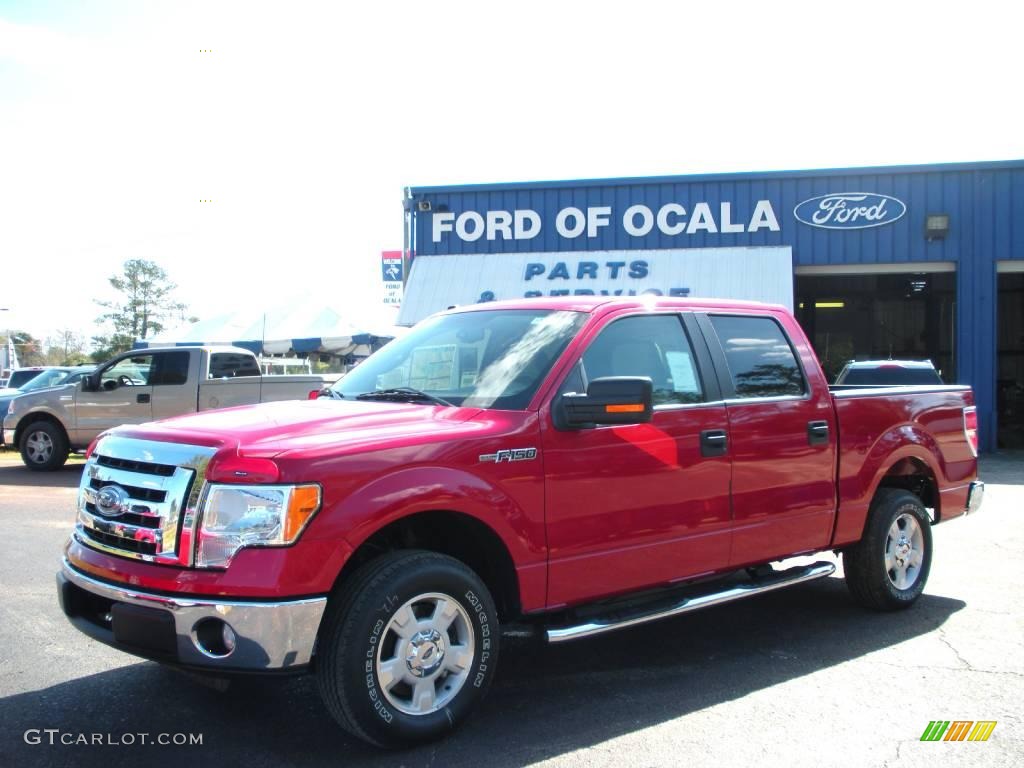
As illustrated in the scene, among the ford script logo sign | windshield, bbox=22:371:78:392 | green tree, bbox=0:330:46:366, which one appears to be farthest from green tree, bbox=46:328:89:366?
the ford script logo sign

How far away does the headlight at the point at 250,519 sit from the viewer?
348 cm

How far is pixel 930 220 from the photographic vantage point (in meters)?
18.2

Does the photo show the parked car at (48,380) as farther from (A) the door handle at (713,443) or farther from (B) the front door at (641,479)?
(A) the door handle at (713,443)

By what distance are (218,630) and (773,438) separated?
316 cm

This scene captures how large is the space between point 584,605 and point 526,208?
16.6 metres

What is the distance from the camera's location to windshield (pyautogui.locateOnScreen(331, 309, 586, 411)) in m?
4.45

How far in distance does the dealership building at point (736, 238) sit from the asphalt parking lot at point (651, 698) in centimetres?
1178

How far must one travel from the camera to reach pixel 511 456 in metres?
4.07

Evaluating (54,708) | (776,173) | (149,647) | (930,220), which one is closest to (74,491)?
(54,708)

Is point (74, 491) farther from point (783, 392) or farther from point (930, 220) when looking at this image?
point (930, 220)

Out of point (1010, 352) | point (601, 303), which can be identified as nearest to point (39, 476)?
point (601, 303)

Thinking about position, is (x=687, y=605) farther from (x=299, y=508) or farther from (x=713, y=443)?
(x=299, y=508)

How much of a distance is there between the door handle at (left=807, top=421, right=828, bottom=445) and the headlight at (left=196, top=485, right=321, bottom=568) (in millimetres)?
3124

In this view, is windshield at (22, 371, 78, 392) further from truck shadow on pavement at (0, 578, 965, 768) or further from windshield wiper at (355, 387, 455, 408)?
windshield wiper at (355, 387, 455, 408)
